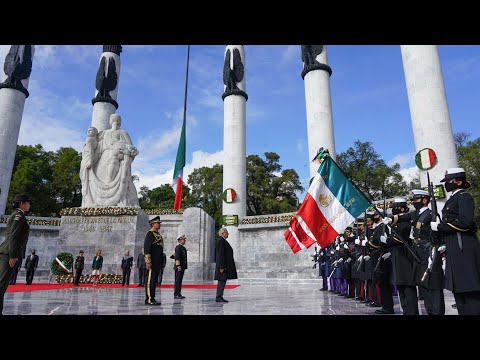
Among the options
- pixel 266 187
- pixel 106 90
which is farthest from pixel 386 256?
pixel 266 187

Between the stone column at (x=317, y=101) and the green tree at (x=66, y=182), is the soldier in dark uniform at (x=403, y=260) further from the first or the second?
the green tree at (x=66, y=182)

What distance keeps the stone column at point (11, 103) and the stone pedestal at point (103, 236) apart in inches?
550

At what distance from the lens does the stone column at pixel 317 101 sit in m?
23.6

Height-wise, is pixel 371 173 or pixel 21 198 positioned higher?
pixel 371 173

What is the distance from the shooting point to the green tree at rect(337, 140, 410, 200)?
4509cm

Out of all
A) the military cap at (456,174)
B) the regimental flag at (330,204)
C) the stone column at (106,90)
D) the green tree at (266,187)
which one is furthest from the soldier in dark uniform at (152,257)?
the green tree at (266,187)

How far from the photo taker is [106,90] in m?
30.8

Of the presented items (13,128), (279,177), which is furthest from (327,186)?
(279,177)

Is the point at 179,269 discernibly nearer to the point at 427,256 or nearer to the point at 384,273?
the point at 384,273

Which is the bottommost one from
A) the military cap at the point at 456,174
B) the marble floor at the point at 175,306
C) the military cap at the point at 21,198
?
the marble floor at the point at 175,306

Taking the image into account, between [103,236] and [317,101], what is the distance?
1746cm
